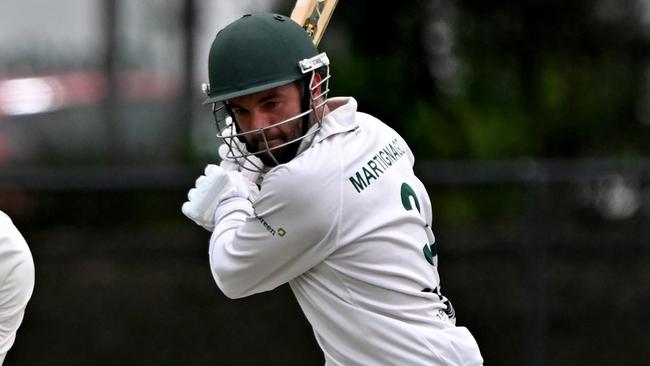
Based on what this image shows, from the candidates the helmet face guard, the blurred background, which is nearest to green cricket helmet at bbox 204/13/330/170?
the helmet face guard

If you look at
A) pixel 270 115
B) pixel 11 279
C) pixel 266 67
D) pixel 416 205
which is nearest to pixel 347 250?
pixel 416 205

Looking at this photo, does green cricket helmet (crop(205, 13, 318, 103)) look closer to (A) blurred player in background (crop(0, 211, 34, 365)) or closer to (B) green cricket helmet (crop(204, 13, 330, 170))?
(B) green cricket helmet (crop(204, 13, 330, 170))

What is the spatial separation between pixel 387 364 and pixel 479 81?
16.7 ft

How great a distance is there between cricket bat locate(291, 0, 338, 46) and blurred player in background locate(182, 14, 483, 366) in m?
0.53

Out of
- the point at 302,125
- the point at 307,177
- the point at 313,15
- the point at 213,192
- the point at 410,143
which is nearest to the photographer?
the point at 307,177

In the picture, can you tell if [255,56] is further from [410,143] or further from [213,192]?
[410,143]

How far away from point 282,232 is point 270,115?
29 centimetres

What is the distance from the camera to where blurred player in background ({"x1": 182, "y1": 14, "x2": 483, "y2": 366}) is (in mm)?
3207

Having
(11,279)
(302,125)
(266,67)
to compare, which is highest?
(266,67)

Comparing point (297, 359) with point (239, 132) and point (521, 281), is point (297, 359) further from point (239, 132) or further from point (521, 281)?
point (239, 132)

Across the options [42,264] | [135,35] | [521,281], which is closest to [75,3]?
[135,35]

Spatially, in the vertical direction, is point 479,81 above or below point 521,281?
above

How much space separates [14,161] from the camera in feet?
25.0

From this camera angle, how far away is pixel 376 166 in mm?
3307
